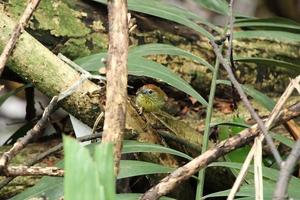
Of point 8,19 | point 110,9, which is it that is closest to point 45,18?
point 8,19

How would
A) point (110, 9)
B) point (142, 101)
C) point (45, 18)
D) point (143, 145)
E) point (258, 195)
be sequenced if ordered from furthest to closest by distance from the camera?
point (45, 18) < point (142, 101) < point (143, 145) < point (110, 9) < point (258, 195)

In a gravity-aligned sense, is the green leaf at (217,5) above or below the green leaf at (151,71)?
above

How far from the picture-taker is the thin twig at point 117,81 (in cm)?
96

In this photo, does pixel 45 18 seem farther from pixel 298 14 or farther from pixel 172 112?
pixel 298 14

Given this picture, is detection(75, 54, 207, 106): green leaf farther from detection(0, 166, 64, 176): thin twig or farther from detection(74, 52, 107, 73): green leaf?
detection(0, 166, 64, 176): thin twig

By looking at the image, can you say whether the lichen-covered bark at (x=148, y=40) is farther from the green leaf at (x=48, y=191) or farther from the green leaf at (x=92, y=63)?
the green leaf at (x=48, y=191)

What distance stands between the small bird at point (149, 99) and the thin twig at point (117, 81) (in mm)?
717

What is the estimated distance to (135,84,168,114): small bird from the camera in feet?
5.86

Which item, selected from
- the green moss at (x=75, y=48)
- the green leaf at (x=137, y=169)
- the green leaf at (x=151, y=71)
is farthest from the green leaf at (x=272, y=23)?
the green leaf at (x=137, y=169)

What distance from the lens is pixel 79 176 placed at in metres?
0.68

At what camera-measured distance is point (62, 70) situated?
1.50 m

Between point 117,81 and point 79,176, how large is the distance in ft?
1.07

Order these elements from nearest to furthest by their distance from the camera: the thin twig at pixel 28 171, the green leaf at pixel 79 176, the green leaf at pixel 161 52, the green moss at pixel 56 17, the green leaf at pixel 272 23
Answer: the green leaf at pixel 79 176 → the thin twig at pixel 28 171 → the green leaf at pixel 161 52 → the green leaf at pixel 272 23 → the green moss at pixel 56 17

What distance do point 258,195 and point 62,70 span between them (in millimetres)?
736
